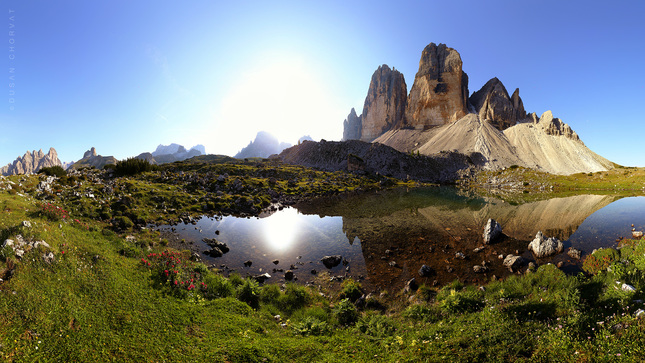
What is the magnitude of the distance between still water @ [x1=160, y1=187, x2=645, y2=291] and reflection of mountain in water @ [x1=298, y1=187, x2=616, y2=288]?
0.28ft

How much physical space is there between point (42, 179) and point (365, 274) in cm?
4066

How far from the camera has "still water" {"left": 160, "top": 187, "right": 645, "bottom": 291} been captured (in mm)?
19453

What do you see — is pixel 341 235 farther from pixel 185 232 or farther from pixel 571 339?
pixel 571 339

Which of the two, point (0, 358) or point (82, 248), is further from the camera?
point (82, 248)

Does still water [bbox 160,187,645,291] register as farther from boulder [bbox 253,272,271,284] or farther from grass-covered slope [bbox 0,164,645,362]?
grass-covered slope [bbox 0,164,645,362]

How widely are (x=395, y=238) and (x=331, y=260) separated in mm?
9862

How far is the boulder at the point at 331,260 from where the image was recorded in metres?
20.5

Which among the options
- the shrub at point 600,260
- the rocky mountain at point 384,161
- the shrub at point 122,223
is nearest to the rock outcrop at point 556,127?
the rocky mountain at point 384,161

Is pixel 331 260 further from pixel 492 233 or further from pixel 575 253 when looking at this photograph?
pixel 575 253

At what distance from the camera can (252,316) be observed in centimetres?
1127

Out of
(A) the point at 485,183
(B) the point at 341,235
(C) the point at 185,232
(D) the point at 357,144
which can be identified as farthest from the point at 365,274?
(D) the point at 357,144

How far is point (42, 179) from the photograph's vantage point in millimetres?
28422

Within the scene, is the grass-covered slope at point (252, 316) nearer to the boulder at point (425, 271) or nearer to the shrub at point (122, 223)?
the boulder at point (425, 271)

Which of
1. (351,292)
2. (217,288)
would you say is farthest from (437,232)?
(217,288)
